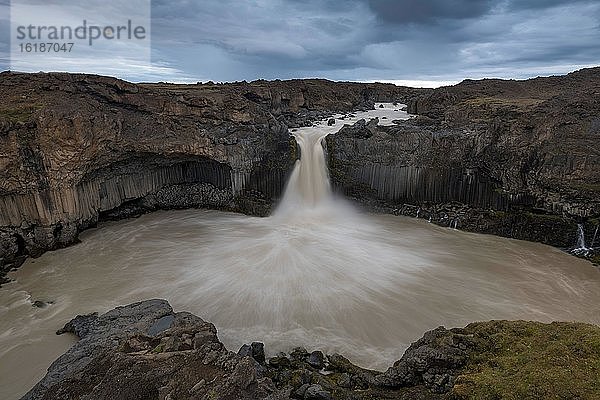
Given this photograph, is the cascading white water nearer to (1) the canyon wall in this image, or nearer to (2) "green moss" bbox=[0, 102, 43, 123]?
(1) the canyon wall

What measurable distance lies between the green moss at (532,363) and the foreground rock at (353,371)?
0.02 m

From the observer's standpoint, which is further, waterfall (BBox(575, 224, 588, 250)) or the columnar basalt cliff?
waterfall (BBox(575, 224, 588, 250))

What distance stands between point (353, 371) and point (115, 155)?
1720 cm

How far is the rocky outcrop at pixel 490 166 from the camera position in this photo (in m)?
19.9

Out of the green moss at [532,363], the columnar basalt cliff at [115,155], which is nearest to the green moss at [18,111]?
the columnar basalt cliff at [115,155]

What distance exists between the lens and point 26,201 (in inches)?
715

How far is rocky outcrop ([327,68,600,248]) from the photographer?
19.9 metres

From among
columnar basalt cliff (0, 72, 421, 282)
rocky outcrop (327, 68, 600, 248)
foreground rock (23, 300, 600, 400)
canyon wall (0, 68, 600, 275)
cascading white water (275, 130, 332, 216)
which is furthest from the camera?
cascading white water (275, 130, 332, 216)

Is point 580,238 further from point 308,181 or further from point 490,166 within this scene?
point 308,181

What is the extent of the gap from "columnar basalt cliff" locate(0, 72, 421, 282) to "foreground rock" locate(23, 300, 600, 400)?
445 inches

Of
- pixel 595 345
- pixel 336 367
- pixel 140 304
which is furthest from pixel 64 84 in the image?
pixel 595 345

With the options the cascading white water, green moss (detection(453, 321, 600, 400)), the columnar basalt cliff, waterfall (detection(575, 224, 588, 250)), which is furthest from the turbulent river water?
green moss (detection(453, 321, 600, 400))

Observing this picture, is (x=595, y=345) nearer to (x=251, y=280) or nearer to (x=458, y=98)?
(x=251, y=280)

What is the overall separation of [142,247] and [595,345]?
58.9 feet
